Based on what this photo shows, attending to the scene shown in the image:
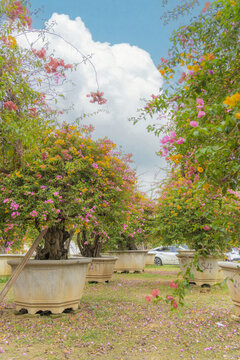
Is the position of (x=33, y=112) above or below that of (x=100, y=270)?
above

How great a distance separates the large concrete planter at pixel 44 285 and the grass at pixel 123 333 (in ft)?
0.61

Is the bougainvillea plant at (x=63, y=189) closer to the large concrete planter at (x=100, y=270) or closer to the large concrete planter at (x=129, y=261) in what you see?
the large concrete planter at (x=100, y=270)

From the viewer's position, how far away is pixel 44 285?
16.1 ft

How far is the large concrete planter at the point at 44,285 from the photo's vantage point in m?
4.92

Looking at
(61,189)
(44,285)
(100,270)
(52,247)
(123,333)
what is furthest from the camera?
(100,270)

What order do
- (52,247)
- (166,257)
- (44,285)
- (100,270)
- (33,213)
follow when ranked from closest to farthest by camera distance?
(33,213), (44,285), (52,247), (100,270), (166,257)

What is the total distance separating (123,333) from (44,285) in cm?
149

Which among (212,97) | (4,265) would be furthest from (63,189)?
(4,265)

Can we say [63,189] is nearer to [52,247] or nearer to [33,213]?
[33,213]

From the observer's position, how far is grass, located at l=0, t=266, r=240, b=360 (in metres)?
3.58

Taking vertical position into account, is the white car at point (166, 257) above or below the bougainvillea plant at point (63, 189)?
below

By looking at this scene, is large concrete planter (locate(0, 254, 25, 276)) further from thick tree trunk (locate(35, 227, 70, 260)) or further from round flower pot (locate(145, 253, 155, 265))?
round flower pot (locate(145, 253, 155, 265))

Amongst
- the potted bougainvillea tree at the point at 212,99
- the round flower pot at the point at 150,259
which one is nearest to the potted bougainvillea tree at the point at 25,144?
the potted bougainvillea tree at the point at 212,99

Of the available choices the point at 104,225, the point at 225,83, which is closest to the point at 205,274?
the point at 104,225
